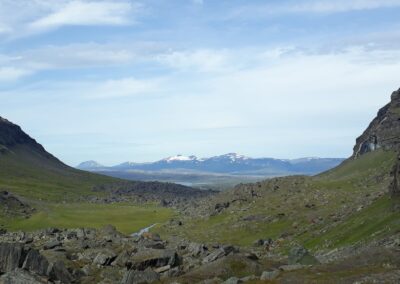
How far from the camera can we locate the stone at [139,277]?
53625mm

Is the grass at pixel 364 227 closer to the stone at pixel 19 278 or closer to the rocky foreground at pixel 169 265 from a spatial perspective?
the rocky foreground at pixel 169 265

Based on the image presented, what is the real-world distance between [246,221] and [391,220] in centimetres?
7229

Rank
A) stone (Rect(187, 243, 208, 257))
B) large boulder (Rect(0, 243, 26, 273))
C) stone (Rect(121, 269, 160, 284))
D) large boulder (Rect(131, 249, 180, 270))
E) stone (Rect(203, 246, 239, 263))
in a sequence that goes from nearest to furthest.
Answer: stone (Rect(121, 269, 160, 284)), large boulder (Rect(0, 243, 26, 273)), large boulder (Rect(131, 249, 180, 270)), stone (Rect(203, 246, 239, 263)), stone (Rect(187, 243, 208, 257))

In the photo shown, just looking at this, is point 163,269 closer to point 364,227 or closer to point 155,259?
point 155,259

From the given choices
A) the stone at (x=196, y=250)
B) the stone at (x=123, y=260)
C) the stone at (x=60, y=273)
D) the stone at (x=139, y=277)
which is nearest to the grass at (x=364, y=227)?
the stone at (x=196, y=250)

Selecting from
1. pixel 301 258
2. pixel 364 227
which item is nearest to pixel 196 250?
pixel 301 258

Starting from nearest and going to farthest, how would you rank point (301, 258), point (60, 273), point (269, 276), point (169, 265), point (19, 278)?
point (269, 276) → point (19, 278) → point (60, 273) → point (301, 258) → point (169, 265)

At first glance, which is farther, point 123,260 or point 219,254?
point 123,260

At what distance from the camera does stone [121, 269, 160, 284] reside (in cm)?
5362

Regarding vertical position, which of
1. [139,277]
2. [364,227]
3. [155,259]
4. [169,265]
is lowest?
[169,265]

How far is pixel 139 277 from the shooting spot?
177 ft

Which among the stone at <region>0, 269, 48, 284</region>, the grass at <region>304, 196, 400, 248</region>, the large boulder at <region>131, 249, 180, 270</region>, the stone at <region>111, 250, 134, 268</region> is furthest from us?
the grass at <region>304, 196, 400, 248</region>

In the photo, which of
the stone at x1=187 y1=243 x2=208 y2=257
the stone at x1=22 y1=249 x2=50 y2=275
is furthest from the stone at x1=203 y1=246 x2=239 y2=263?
the stone at x1=22 y1=249 x2=50 y2=275

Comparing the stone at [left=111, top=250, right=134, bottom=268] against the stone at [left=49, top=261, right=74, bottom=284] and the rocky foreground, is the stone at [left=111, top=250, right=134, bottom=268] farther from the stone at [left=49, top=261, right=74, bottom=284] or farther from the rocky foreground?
the stone at [left=49, top=261, right=74, bottom=284]
